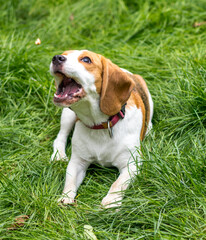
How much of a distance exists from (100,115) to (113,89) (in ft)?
0.86

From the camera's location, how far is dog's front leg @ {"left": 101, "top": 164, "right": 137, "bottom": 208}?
3.21 m

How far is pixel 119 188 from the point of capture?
3355 mm

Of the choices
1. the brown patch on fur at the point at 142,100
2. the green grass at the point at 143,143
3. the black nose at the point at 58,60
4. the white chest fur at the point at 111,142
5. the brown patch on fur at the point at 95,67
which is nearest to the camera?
the green grass at the point at 143,143

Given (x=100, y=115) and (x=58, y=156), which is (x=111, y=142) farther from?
(x=58, y=156)

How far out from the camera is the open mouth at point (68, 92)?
10.6ft

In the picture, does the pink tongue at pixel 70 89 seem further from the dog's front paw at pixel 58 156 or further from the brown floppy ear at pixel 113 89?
A: the dog's front paw at pixel 58 156

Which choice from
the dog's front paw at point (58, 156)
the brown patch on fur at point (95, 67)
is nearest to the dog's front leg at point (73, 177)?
the dog's front paw at point (58, 156)

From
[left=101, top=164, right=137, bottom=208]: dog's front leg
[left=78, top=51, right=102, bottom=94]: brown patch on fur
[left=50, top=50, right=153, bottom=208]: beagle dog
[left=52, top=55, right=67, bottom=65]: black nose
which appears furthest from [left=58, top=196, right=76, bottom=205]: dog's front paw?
[left=52, top=55, right=67, bottom=65]: black nose

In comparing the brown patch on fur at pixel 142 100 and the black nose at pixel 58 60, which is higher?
the black nose at pixel 58 60

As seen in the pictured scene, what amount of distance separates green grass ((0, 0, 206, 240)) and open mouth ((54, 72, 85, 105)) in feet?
2.57

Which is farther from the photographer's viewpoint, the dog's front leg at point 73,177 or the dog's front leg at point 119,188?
the dog's front leg at point 73,177

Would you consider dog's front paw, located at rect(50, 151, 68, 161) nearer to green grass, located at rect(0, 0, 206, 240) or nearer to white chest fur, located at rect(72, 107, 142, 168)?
green grass, located at rect(0, 0, 206, 240)

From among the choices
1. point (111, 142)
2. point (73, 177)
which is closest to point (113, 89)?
point (111, 142)

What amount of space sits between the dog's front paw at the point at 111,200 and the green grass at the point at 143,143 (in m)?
0.07
